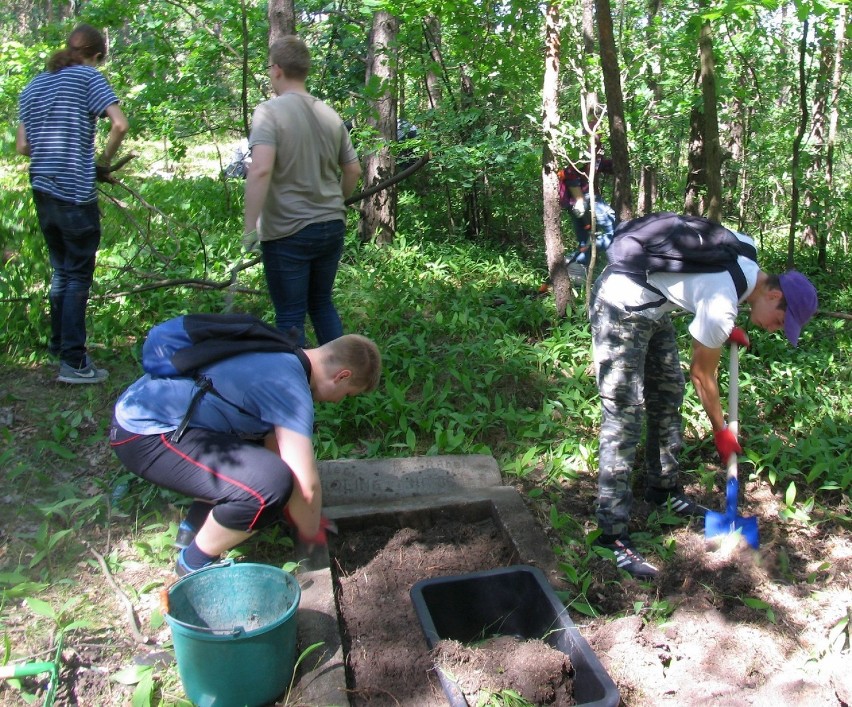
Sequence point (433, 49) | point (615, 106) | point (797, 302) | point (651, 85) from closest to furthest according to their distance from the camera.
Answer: point (797, 302) < point (615, 106) < point (433, 49) < point (651, 85)

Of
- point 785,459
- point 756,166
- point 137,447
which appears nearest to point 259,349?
point 137,447

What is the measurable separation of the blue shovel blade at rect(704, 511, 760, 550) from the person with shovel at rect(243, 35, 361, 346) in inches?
82.0

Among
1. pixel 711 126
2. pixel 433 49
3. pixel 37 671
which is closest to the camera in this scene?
pixel 37 671

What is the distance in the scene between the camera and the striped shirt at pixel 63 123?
3805mm

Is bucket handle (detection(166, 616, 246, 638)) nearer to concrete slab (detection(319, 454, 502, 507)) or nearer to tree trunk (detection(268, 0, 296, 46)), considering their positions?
concrete slab (detection(319, 454, 502, 507))

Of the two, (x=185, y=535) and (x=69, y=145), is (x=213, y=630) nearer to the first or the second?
(x=185, y=535)

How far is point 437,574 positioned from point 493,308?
3322mm

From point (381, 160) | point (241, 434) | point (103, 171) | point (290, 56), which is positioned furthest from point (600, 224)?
point (241, 434)

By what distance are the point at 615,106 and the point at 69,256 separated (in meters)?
3.51

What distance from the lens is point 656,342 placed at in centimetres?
319

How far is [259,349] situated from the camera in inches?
99.4

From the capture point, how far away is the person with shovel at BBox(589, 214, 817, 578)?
105 inches

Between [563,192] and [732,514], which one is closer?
[732,514]

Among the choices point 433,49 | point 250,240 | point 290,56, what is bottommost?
point 250,240
